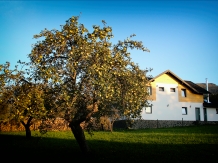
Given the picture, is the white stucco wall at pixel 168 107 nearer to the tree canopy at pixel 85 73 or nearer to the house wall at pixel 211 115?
the house wall at pixel 211 115

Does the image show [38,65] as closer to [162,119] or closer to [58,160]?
[58,160]

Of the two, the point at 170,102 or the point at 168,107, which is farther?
the point at 170,102

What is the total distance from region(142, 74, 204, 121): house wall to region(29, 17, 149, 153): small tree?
1134 inches

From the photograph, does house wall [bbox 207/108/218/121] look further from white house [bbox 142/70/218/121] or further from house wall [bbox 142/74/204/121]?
house wall [bbox 142/74/204/121]

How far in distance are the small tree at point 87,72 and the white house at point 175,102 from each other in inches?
1132

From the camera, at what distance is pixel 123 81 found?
→ 12.0 m

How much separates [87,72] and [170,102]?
34.5 metres

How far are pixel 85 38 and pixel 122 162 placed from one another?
6.83 m

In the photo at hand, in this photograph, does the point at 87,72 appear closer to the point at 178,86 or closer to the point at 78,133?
the point at 78,133

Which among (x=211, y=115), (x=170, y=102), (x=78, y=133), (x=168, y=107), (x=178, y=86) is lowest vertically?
(x=78, y=133)

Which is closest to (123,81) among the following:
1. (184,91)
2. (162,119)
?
(162,119)

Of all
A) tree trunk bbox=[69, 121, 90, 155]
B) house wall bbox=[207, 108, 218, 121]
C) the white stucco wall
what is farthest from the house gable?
tree trunk bbox=[69, 121, 90, 155]

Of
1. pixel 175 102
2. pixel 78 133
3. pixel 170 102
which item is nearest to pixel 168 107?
pixel 170 102

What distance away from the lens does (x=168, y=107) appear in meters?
42.4
